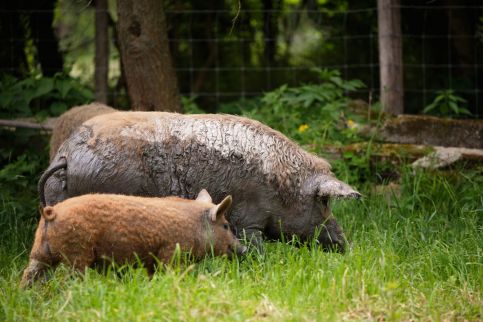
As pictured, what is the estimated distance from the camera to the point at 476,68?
35.8 feet

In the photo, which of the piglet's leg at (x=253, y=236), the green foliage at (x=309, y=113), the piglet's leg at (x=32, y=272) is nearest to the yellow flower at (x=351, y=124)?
the green foliage at (x=309, y=113)

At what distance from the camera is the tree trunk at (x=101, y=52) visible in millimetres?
9711

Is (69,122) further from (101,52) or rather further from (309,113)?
(309,113)

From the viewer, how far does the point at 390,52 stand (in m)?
9.12

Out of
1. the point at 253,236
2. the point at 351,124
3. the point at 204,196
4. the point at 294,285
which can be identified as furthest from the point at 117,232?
the point at 351,124

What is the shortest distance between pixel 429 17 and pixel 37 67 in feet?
17.7

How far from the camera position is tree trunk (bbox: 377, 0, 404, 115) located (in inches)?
359

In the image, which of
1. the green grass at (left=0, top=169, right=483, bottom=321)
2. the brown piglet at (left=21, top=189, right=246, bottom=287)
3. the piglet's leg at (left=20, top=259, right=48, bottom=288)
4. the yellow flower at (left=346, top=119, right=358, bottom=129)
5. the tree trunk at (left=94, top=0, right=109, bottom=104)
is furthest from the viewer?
the tree trunk at (left=94, top=0, right=109, bottom=104)

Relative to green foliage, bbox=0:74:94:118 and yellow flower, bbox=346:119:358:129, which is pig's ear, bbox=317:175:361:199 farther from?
green foliage, bbox=0:74:94:118

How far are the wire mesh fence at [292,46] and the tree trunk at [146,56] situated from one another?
8.55ft

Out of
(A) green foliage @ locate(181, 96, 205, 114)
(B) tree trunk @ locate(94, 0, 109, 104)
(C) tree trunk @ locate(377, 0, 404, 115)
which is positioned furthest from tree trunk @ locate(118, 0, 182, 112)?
(C) tree trunk @ locate(377, 0, 404, 115)

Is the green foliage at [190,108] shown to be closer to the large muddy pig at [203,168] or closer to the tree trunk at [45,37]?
the tree trunk at [45,37]

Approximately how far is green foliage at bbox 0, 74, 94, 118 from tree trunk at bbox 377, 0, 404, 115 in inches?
128

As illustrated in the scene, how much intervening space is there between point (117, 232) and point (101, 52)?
202 inches
